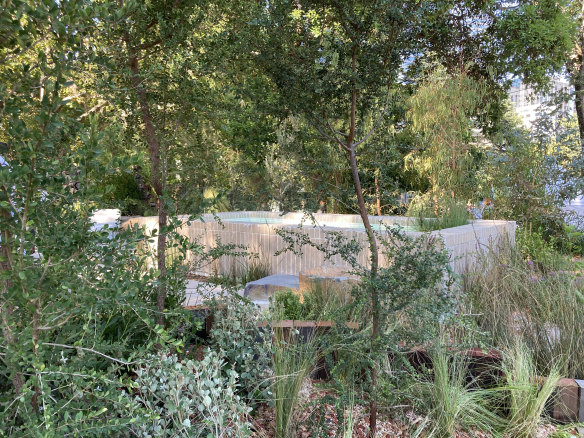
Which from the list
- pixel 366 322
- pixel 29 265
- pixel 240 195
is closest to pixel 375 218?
pixel 366 322

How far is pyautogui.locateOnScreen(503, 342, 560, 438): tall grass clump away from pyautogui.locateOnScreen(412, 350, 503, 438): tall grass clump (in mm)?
81

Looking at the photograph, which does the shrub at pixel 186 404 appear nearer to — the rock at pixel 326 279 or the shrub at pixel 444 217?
the rock at pixel 326 279

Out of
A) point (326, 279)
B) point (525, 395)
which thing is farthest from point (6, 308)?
point (326, 279)

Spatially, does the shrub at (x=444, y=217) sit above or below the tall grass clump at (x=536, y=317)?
above

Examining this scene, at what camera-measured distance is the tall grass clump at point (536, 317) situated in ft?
9.73

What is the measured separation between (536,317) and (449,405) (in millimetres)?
1133

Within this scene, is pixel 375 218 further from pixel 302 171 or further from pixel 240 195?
pixel 240 195

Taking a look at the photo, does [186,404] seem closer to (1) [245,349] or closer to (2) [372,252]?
(1) [245,349]

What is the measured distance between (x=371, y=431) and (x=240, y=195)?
14.2 m

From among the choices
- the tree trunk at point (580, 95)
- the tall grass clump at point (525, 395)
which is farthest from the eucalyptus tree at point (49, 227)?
the tree trunk at point (580, 95)

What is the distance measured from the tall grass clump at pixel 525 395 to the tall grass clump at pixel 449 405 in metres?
0.08

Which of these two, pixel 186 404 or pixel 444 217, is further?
pixel 444 217

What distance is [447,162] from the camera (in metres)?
9.65

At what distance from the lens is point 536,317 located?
3.18 meters
